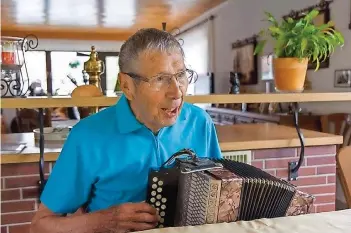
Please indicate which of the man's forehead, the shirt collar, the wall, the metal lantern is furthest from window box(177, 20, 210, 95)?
the man's forehead

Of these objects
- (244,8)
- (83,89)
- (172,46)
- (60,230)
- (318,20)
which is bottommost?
(60,230)

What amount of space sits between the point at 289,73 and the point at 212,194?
1.18 meters

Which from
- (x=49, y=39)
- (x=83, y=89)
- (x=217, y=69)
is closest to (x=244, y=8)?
(x=217, y=69)

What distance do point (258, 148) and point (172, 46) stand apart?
1.10 metres

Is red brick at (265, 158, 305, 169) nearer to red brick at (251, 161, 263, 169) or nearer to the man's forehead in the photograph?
red brick at (251, 161, 263, 169)

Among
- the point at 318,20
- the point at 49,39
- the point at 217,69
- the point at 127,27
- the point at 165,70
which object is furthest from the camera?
the point at 49,39

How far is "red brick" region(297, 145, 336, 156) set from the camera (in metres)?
2.27

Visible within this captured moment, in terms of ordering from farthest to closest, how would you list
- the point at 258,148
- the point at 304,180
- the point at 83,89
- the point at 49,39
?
the point at 49,39 → the point at 304,180 → the point at 258,148 → the point at 83,89

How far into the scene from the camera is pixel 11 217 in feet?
6.32

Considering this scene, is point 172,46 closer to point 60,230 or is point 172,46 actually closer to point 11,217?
point 60,230

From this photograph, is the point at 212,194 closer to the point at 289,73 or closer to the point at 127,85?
the point at 127,85

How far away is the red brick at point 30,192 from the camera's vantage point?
6.29ft

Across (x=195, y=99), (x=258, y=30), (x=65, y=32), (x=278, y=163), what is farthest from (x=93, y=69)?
(x=65, y=32)

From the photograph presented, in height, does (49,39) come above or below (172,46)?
above
